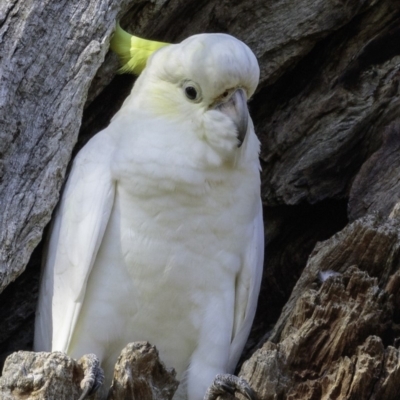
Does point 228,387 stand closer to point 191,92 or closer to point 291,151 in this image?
point 191,92

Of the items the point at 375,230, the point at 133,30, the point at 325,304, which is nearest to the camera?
the point at 325,304

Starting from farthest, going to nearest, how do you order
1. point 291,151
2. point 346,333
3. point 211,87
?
point 291,151 → point 211,87 → point 346,333

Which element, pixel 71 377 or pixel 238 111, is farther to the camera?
pixel 238 111

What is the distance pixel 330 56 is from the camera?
407 cm

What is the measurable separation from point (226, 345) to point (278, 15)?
4.93ft

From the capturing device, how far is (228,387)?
2986mm

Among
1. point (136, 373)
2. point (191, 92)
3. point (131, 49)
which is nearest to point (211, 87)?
point (191, 92)

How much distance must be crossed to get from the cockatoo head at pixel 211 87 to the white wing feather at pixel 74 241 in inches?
12.8

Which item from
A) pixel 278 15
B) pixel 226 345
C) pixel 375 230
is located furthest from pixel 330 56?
pixel 226 345

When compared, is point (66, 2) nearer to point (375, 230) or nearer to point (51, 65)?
point (51, 65)

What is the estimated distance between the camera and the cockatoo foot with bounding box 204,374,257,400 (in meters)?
2.79

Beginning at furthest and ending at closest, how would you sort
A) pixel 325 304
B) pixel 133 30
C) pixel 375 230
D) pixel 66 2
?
pixel 133 30
pixel 66 2
pixel 375 230
pixel 325 304

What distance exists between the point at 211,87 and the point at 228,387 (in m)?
1.08

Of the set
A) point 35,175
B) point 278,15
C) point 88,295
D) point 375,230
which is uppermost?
point 278,15
